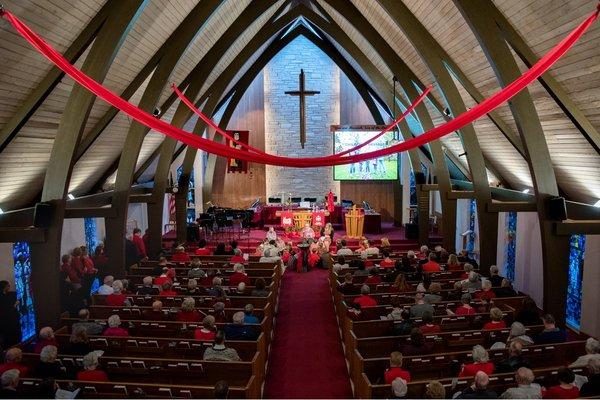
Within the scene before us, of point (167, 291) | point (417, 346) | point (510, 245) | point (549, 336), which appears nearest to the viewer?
Result: point (417, 346)

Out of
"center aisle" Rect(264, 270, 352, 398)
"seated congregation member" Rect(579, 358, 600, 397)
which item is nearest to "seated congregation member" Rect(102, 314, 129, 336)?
"center aisle" Rect(264, 270, 352, 398)

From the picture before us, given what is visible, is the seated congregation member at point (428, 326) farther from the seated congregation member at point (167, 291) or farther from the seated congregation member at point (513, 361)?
the seated congregation member at point (167, 291)

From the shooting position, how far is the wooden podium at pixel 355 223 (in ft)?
55.3

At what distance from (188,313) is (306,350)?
2182mm

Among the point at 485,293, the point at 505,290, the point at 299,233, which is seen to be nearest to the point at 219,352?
the point at 485,293

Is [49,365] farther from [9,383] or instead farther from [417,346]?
[417,346]

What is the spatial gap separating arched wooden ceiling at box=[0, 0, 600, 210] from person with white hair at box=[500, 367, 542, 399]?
475cm

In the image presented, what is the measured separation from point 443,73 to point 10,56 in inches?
325

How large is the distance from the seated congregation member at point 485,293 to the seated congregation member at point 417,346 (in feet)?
8.70

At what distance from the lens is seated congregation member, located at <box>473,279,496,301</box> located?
8.25m

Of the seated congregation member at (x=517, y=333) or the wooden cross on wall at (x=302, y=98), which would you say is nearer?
the seated congregation member at (x=517, y=333)

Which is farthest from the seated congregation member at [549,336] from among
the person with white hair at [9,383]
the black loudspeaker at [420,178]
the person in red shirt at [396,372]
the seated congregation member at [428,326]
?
the black loudspeaker at [420,178]

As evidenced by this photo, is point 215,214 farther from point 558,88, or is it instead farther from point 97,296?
point 558,88

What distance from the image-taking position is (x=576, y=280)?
1091cm
